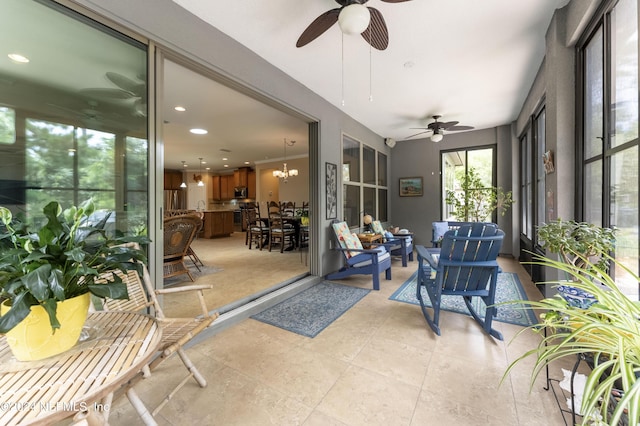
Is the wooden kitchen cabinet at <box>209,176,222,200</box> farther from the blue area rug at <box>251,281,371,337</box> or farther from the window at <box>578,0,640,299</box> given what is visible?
the window at <box>578,0,640,299</box>

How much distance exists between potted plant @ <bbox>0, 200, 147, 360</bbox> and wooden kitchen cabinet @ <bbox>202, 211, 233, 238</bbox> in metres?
7.20

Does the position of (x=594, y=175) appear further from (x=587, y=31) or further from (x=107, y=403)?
(x=107, y=403)

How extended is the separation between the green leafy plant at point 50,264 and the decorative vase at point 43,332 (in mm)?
43

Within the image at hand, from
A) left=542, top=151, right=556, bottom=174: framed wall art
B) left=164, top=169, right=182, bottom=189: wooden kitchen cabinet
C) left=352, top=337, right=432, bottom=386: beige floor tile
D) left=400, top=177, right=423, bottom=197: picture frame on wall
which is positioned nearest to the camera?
left=352, top=337, right=432, bottom=386: beige floor tile

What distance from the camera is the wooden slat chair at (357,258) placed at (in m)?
3.49

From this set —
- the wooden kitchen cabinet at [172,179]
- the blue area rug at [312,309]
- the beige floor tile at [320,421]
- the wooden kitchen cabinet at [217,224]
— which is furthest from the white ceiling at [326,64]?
the wooden kitchen cabinet at [172,179]

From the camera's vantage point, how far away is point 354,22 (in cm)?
165

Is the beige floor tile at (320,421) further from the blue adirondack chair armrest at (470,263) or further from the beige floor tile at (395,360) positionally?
the blue adirondack chair armrest at (470,263)

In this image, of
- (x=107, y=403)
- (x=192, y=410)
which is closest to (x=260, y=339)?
(x=192, y=410)

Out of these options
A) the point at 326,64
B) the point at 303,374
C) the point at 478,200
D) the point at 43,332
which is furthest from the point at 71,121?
the point at 478,200

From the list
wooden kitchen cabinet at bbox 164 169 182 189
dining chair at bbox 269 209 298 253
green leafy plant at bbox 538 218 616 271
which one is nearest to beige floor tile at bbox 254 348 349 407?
green leafy plant at bbox 538 218 616 271

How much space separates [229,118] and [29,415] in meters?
4.49

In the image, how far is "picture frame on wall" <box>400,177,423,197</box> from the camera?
6.30 metres

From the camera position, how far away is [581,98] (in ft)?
6.93
